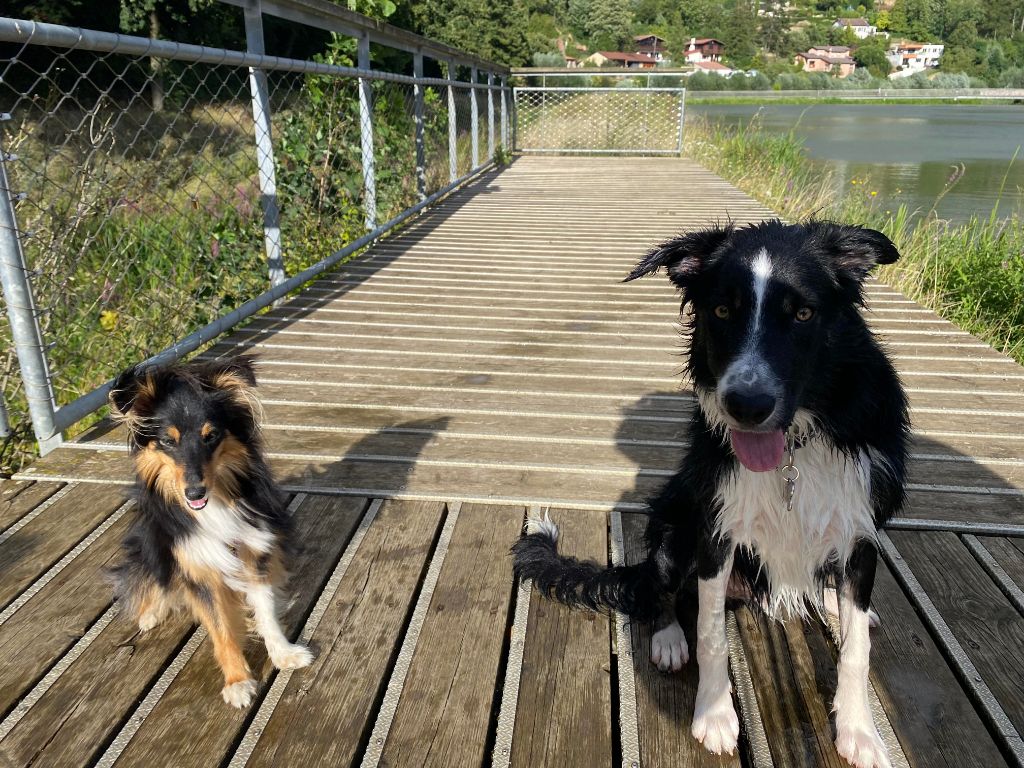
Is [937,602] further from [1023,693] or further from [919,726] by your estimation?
[919,726]

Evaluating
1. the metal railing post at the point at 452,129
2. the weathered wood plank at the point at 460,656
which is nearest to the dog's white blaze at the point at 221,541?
the weathered wood plank at the point at 460,656

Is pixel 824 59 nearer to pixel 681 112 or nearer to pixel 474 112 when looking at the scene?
pixel 681 112

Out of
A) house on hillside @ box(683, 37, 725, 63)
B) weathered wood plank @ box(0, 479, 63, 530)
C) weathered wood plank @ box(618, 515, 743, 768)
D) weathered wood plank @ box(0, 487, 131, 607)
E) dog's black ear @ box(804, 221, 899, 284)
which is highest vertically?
house on hillside @ box(683, 37, 725, 63)

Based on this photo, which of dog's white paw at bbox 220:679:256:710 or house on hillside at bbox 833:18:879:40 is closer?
dog's white paw at bbox 220:679:256:710

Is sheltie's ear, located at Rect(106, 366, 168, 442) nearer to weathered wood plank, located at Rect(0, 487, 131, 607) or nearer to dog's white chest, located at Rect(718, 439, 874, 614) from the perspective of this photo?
weathered wood plank, located at Rect(0, 487, 131, 607)

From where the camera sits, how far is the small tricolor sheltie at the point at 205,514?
6.20ft

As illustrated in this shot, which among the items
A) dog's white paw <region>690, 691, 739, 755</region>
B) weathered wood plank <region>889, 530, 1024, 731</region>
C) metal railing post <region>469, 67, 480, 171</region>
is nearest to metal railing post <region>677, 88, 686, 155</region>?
metal railing post <region>469, 67, 480, 171</region>

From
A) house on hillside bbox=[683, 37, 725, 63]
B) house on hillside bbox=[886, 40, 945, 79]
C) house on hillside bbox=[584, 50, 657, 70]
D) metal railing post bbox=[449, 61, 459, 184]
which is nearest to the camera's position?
metal railing post bbox=[449, 61, 459, 184]

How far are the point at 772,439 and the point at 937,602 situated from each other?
101 centimetres

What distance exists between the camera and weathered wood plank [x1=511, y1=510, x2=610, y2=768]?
1.71 metres

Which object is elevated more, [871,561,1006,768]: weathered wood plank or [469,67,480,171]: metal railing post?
[469,67,480,171]: metal railing post

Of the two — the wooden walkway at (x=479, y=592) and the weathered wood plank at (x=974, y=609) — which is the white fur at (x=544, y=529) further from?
the weathered wood plank at (x=974, y=609)

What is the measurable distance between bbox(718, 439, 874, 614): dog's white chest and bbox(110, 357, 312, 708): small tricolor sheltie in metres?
1.29

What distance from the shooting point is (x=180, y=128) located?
714 inches
